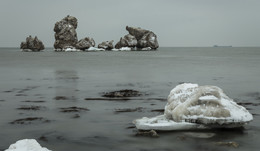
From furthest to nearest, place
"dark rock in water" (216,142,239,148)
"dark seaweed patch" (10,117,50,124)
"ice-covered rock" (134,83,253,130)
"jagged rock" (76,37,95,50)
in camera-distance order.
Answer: "jagged rock" (76,37,95,50)
"dark seaweed patch" (10,117,50,124)
"ice-covered rock" (134,83,253,130)
"dark rock in water" (216,142,239,148)

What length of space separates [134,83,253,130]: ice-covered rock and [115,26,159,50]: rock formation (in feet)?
421

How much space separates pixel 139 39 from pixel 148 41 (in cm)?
398

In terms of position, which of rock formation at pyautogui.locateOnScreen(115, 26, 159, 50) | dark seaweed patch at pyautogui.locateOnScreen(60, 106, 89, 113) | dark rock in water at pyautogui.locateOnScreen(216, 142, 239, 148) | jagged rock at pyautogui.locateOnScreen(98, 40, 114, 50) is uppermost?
rock formation at pyautogui.locateOnScreen(115, 26, 159, 50)

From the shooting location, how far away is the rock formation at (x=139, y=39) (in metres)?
136

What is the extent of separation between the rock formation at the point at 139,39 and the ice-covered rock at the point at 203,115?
421 feet

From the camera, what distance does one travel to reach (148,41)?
139 meters

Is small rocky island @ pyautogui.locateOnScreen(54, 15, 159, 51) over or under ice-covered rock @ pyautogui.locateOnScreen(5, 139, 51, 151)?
over

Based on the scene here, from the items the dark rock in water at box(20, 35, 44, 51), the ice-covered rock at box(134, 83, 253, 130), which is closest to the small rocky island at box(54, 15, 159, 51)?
the dark rock in water at box(20, 35, 44, 51)

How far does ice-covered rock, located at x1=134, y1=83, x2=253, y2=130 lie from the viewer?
7.84m

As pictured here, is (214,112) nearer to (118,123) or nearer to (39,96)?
(118,123)

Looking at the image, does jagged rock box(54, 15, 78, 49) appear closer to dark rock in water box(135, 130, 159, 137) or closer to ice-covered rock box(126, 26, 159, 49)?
ice-covered rock box(126, 26, 159, 49)

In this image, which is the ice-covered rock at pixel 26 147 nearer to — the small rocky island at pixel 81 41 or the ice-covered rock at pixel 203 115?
the ice-covered rock at pixel 203 115

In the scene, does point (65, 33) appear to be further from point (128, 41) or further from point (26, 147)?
point (26, 147)

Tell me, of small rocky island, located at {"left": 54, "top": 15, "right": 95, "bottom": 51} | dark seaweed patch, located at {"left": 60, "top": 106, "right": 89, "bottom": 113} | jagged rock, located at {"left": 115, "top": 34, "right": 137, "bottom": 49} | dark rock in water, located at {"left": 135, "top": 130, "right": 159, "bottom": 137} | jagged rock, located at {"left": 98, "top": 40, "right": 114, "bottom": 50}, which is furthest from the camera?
jagged rock, located at {"left": 98, "top": 40, "right": 114, "bottom": 50}
